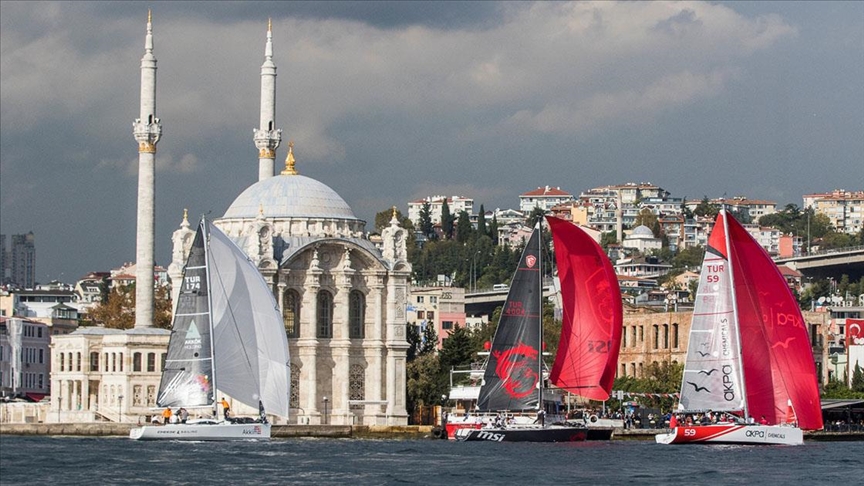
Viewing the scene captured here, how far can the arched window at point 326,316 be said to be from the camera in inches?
3167

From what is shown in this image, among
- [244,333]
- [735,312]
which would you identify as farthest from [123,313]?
[735,312]

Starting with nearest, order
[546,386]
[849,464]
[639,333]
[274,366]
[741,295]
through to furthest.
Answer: [849,464] → [741,295] → [274,366] → [546,386] → [639,333]

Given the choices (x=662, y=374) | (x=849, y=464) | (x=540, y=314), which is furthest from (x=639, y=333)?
(x=849, y=464)

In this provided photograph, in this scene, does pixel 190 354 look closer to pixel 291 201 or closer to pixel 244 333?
pixel 244 333

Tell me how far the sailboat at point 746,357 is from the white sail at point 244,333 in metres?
12.8

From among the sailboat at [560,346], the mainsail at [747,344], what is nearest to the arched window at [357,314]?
the sailboat at [560,346]

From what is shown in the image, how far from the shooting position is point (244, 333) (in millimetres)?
62031

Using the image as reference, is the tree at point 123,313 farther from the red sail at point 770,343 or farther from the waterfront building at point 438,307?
the red sail at point 770,343

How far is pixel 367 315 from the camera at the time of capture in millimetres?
81062

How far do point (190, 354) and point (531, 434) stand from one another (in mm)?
10705

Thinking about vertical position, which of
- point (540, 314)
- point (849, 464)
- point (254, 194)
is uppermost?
Result: point (254, 194)

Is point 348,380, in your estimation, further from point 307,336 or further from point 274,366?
point 274,366

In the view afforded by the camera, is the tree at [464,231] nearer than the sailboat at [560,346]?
No

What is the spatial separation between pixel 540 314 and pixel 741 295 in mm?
7398
